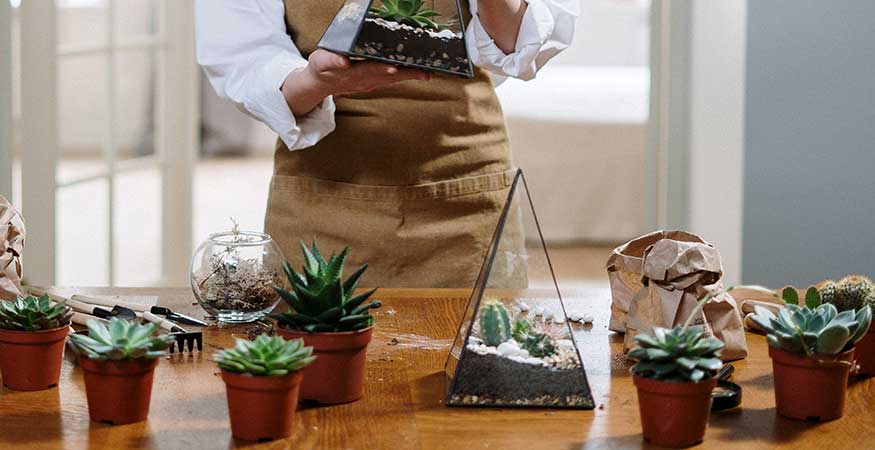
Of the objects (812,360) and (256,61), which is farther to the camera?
(256,61)

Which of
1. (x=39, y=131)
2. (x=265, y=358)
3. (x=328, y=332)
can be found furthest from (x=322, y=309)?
(x=39, y=131)

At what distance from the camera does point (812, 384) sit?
1153 millimetres

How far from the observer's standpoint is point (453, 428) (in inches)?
44.3

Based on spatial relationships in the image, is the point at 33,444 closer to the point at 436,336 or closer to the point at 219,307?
the point at 219,307

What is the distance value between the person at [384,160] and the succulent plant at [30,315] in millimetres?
708

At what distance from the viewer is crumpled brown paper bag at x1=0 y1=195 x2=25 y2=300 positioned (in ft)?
4.57

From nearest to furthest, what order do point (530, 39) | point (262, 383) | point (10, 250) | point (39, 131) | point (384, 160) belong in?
1. point (262, 383)
2. point (10, 250)
3. point (530, 39)
4. point (384, 160)
5. point (39, 131)

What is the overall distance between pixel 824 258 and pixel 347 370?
2.07 m

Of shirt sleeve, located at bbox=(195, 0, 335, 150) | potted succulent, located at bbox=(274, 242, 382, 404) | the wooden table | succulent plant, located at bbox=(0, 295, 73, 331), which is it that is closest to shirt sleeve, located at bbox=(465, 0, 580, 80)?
shirt sleeve, located at bbox=(195, 0, 335, 150)

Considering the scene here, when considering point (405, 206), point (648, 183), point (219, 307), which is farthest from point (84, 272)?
point (219, 307)

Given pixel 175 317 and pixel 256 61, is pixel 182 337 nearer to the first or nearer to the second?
pixel 175 317

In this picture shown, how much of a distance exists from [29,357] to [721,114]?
7.31 ft

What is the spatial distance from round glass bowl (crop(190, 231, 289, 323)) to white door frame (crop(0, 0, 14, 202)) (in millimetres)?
1505

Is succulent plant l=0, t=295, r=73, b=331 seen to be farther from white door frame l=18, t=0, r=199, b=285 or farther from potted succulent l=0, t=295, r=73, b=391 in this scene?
white door frame l=18, t=0, r=199, b=285
